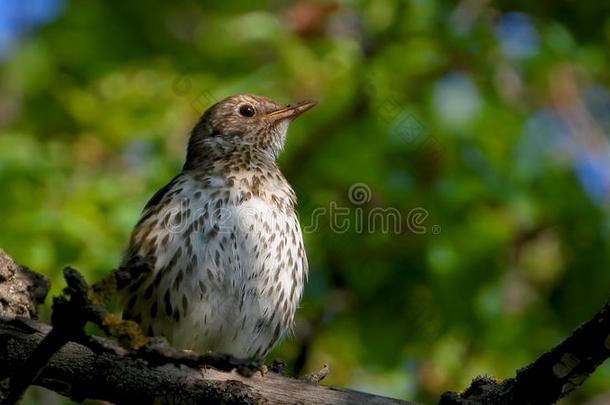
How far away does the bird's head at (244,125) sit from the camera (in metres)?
7.02

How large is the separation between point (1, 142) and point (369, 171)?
108 inches

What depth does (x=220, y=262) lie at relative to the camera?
5.54 m

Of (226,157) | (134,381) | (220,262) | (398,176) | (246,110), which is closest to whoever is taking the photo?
(134,381)

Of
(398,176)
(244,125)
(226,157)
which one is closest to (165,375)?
(226,157)

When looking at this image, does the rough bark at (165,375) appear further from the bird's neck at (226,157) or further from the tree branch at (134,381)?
the bird's neck at (226,157)

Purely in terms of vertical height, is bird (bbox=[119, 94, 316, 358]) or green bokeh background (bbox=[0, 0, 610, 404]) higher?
green bokeh background (bbox=[0, 0, 610, 404])

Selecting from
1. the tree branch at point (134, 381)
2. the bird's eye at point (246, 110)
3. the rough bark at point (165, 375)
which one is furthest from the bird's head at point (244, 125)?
the tree branch at point (134, 381)

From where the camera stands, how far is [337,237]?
308 inches

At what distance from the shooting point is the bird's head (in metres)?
7.02

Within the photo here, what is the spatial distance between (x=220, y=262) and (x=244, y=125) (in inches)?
73.3

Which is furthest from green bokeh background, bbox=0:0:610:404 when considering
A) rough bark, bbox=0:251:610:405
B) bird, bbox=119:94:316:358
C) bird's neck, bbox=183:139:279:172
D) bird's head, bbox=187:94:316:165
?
rough bark, bbox=0:251:610:405

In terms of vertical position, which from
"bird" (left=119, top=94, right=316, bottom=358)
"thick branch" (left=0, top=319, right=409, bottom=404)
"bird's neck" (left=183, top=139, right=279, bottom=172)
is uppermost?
"bird's neck" (left=183, top=139, right=279, bottom=172)

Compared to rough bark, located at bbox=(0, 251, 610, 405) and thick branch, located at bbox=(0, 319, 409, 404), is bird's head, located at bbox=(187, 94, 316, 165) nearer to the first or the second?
rough bark, located at bbox=(0, 251, 610, 405)

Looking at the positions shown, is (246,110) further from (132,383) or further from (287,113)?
(132,383)
